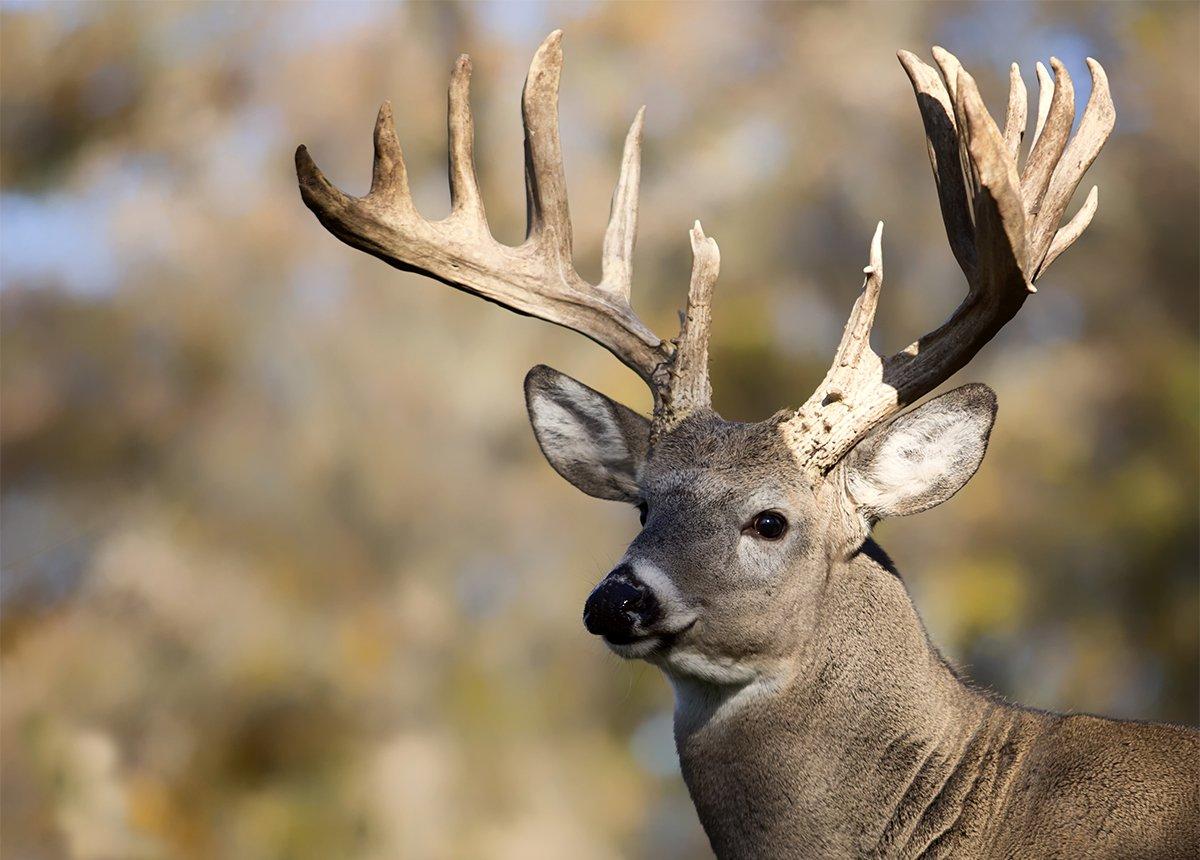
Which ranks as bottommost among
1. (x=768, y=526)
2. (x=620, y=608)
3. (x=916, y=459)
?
(x=620, y=608)

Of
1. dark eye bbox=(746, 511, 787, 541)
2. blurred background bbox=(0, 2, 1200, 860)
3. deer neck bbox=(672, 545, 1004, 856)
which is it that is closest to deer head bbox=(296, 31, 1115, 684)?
dark eye bbox=(746, 511, 787, 541)

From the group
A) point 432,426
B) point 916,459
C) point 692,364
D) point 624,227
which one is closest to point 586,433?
point 692,364

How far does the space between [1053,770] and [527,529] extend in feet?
42.2

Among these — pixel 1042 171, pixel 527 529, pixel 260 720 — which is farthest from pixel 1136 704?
pixel 1042 171

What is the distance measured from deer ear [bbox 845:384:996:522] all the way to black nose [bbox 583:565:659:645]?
3.13 feet

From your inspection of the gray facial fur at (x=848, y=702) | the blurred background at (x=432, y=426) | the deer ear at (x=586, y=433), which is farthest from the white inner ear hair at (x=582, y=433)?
the blurred background at (x=432, y=426)

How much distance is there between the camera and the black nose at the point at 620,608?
4.29 m

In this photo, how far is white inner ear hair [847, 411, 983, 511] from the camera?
16.3ft

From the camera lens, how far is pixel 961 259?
5.06 metres

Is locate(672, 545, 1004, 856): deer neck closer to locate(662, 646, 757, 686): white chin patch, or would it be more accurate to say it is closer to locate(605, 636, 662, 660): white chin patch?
locate(662, 646, 757, 686): white chin patch

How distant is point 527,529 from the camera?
17.1 m

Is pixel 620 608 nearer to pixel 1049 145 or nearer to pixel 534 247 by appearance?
pixel 534 247

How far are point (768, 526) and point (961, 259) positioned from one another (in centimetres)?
112

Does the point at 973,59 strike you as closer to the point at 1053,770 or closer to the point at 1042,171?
the point at 1042,171
